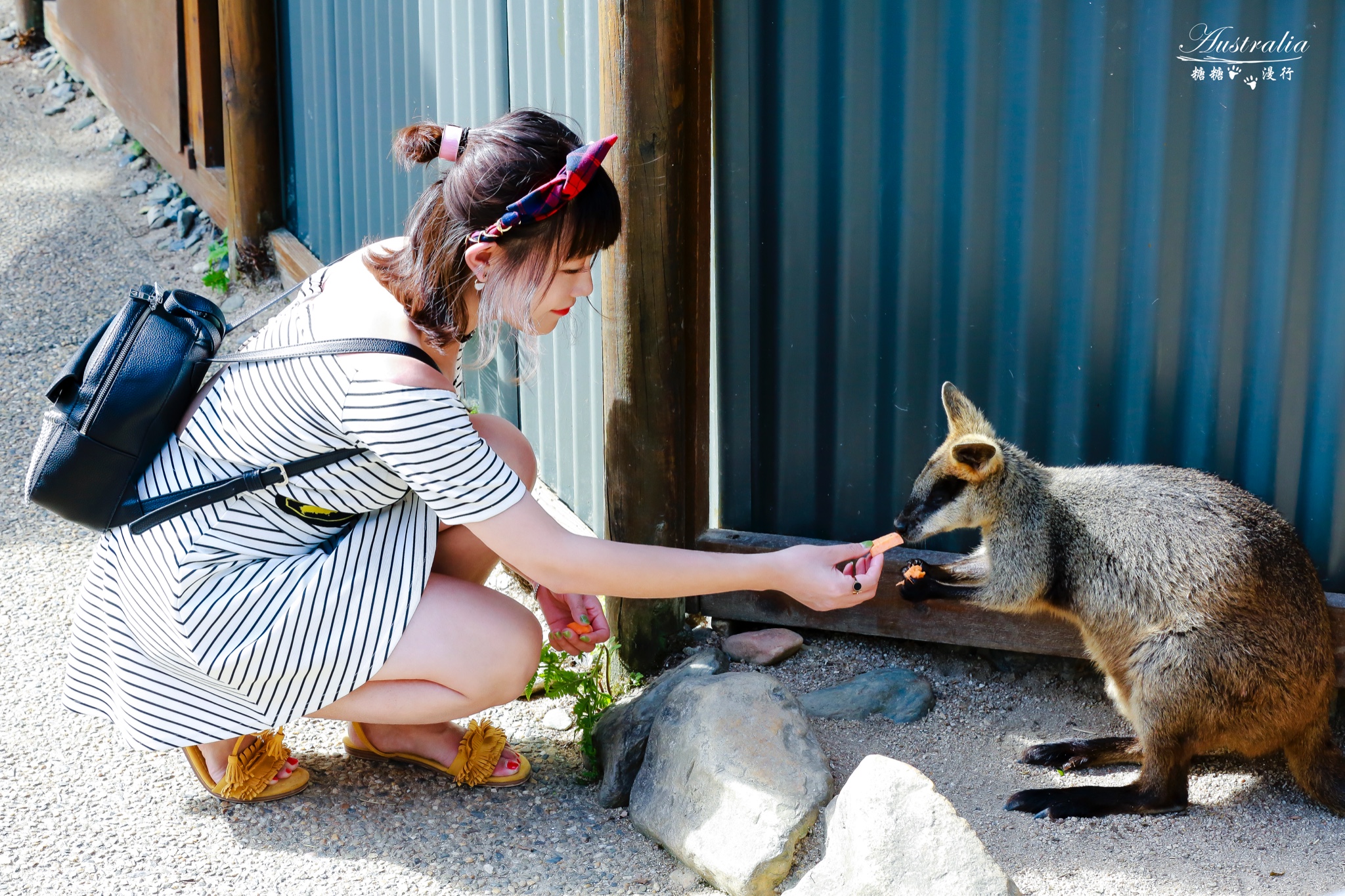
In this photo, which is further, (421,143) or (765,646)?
(765,646)

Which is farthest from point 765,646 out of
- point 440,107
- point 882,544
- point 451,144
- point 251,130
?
point 251,130

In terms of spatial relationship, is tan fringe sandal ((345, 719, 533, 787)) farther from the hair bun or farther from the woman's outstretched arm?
the hair bun

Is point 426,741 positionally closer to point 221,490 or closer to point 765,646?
point 221,490

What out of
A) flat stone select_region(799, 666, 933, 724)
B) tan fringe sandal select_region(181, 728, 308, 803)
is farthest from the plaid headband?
flat stone select_region(799, 666, 933, 724)

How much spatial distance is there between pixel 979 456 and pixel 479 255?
1327mm

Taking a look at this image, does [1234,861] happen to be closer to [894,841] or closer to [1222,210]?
[894,841]

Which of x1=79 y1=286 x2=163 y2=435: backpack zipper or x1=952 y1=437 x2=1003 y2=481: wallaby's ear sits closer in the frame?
x1=79 y1=286 x2=163 y2=435: backpack zipper

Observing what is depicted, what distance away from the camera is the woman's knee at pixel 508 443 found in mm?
3045

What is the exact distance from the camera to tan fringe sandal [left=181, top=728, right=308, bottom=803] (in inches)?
110

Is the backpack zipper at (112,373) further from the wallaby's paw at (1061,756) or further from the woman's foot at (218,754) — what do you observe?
the wallaby's paw at (1061,756)

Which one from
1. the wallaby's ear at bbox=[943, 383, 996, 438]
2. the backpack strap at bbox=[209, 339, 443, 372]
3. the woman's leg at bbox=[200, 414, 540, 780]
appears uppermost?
the backpack strap at bbox=[209, 339, 443, 372]

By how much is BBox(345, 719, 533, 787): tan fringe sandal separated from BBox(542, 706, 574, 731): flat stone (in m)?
0.23

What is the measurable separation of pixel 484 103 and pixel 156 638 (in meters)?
2.28

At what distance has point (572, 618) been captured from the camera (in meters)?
3.04
